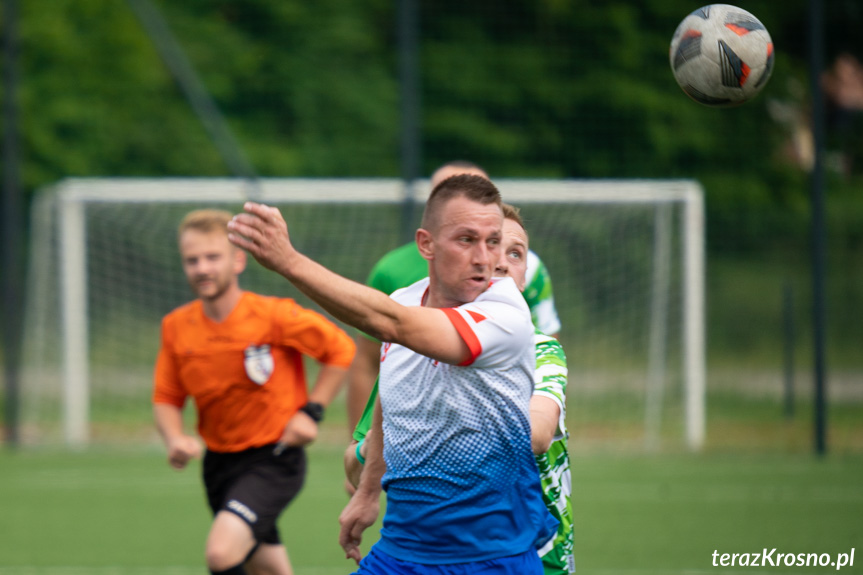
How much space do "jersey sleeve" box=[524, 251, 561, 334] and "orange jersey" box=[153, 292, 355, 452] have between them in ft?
2.87

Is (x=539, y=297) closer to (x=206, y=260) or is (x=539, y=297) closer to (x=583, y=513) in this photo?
(x=206, y=260)

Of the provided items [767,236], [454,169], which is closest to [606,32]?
[767,236]

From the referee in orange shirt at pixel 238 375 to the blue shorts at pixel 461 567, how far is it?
1756 mm

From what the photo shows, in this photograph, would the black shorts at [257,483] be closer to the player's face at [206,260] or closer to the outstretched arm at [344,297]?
the player's face at [206,260]

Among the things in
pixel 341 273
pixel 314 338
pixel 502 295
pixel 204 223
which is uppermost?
pixel 341 273

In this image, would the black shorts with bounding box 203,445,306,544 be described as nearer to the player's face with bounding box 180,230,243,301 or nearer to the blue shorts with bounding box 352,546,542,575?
the player's face with bounding box 180,230,243,301

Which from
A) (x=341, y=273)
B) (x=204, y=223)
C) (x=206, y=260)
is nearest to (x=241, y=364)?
(x=206, y=260)

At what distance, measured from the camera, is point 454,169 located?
4.65m

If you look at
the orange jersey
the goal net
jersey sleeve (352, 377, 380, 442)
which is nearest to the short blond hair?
the orange jersey

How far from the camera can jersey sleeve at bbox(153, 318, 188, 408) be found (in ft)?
15.4

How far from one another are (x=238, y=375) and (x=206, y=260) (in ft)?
1.69

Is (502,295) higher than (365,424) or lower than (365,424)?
higher

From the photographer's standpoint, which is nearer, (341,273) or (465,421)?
(465,421)

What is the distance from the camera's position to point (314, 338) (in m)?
4.68
